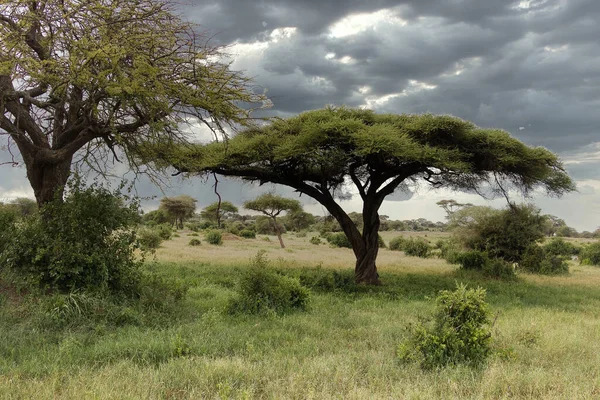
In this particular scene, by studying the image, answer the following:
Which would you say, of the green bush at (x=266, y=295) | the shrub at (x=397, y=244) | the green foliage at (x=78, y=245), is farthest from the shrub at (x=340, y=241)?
the green foliage at (x=78, y=245)

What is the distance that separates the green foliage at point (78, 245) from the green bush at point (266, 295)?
8.08 ft

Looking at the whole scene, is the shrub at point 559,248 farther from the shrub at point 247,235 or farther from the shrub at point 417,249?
the shrub at point 247,235

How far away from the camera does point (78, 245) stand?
8641mm

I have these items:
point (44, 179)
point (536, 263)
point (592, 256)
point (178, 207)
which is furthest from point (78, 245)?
point (178, 207)

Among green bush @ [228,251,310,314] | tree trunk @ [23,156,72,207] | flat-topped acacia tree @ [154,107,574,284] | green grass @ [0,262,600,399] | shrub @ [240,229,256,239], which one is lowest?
green grass @ [0,262,600,399]

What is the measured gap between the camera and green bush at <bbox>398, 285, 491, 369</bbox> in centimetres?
594

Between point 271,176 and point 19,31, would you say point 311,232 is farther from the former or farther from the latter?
point 19,31

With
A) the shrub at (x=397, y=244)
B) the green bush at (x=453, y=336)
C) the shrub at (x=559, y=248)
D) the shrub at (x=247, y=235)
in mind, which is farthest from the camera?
the shrub at (x=247, y=235)

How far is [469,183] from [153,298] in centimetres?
1476

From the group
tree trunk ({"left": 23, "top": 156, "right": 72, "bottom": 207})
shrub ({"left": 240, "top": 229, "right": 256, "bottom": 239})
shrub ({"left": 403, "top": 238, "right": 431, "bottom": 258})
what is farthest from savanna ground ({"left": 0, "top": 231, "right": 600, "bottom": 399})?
shrub ({"left": 240, "top": 229, "right": 256, "bottom": 239})

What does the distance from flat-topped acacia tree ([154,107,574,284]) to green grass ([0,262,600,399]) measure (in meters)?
6.04

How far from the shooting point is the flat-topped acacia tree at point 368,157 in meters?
14.2

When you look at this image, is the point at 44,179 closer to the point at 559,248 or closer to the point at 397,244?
the point at 397,244

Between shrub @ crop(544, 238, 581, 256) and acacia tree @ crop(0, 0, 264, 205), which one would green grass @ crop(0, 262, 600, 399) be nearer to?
acacia tree @ crop(0, 0, 264, 205)
